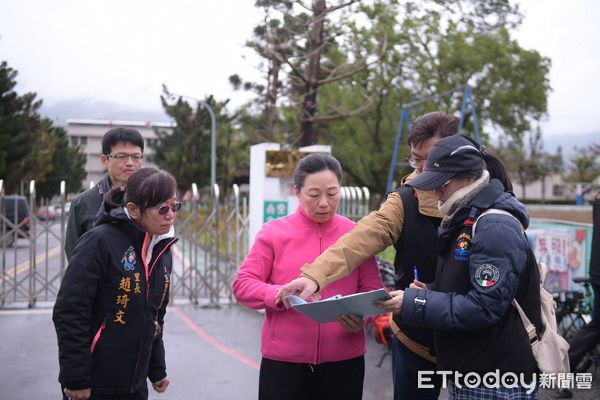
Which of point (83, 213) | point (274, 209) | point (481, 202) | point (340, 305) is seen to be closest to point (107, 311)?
point (340, 305)

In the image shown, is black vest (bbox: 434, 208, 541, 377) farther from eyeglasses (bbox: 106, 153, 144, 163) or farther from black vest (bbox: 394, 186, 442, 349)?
eyeglasses (bbox: 106, 153, 144, 163)

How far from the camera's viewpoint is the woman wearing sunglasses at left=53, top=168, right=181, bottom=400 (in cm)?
244

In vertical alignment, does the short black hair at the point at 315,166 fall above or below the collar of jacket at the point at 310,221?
above

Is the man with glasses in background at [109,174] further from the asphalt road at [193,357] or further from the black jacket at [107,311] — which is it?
the asphalt road at [193,357]

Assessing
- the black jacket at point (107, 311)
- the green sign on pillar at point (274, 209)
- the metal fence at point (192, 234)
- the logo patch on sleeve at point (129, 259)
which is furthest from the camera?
the metal fence at point (192, 234)

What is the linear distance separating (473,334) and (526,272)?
0.29 m

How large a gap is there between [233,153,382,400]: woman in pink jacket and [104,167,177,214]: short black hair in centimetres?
47

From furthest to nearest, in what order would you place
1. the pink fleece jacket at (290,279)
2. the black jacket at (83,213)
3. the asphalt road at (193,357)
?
the asphalt road at (193,357) < the black jacket at (83,213) < the pink fleece jacket at (290,279)

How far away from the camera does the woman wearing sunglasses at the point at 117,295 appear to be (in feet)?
7.99

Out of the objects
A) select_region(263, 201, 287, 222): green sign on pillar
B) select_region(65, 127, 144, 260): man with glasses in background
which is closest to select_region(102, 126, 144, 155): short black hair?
select_region(65, 127, 144, 260): man with glasses in background

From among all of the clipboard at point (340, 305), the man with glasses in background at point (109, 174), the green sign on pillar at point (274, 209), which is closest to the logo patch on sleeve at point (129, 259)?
the clipboard at point (340, 305)

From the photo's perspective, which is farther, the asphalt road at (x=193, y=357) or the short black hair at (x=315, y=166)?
the asphalt road at (x=193, y=357)

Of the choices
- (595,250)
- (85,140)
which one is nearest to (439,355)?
(595,250)

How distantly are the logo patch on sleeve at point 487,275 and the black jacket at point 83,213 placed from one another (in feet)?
7.36
